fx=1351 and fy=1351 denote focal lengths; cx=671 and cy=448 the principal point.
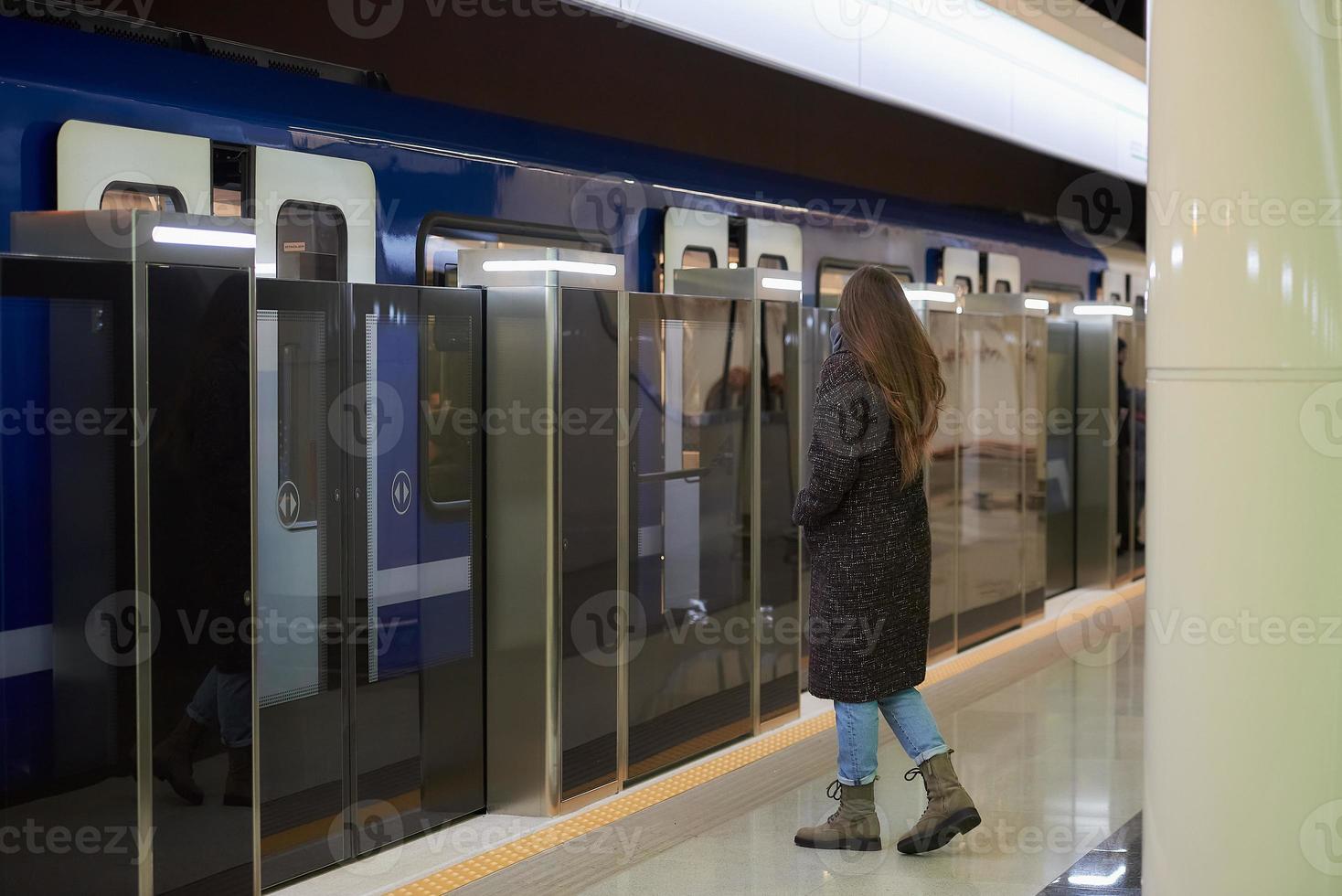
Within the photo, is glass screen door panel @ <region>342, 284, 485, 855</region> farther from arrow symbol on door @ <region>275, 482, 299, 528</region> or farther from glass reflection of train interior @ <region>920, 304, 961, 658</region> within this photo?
glass reflection of train interior @ <region>920, 304, 961, 658</region>

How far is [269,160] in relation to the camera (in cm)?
402

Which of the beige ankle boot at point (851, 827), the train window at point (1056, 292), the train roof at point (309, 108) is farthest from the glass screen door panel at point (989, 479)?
the beige ankle boot at point (851, 827)

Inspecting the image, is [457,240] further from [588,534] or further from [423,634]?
[423,634]

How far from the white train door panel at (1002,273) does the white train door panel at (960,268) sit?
0.73 ft

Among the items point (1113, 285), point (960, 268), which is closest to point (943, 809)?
point (960, 268)

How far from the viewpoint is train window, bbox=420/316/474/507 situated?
417cm

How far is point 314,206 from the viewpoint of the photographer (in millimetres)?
4156

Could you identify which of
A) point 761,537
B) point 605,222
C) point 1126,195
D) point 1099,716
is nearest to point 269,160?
point 605,222

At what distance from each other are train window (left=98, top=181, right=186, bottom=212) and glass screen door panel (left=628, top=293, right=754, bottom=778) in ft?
4.98

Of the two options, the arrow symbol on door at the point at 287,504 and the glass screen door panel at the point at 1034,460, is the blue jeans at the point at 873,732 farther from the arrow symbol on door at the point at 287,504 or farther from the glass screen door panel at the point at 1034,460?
the glass screen door panel at the point at 1034,460

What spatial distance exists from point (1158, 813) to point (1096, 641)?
4.48 meters

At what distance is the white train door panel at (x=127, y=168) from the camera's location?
11.4 ft

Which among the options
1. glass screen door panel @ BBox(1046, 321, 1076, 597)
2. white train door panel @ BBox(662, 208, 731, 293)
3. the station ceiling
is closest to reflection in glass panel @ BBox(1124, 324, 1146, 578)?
glass screen door panel @ BBox(1046, 321, 1076, 597)

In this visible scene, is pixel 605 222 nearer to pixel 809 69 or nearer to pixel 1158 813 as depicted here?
pixel 809 69
